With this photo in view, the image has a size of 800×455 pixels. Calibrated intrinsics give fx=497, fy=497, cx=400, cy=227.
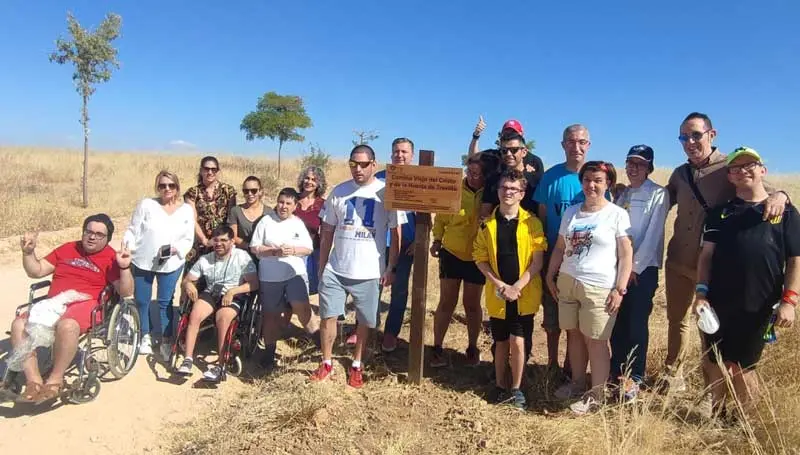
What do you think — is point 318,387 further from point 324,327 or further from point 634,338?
point 634,338

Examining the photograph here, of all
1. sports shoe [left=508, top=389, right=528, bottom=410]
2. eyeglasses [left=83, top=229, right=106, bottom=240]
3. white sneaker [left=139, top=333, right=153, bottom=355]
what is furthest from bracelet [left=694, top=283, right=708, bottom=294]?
white sneaker [left=139, top=333, right=153, bottom=355]

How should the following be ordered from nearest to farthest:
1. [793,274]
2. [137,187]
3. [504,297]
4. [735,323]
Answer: [793,274] → [735,323] → [504,297] → [137,187]

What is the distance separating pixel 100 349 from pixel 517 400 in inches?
133

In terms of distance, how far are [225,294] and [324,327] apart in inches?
38.5

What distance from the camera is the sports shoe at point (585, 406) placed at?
3545 millimetres

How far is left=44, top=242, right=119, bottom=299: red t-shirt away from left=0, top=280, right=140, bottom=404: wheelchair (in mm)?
76

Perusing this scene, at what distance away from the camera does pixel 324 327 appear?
4121mm

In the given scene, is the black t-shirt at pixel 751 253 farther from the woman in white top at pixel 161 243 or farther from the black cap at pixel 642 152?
the woman in white top at pixel 161 243

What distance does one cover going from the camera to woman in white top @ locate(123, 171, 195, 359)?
4598 millimetres

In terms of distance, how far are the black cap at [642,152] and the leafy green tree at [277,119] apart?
64.6ft

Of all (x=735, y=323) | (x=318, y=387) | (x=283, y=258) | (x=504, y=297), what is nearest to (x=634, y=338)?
(x=735, y=323)

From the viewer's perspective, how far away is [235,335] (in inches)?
178

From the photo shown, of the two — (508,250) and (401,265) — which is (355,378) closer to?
(401,265)

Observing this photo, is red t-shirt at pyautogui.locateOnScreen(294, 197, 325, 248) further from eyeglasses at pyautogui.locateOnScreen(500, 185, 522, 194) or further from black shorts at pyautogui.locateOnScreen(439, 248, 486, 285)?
eyeglasses at pyautogui.locateOnScreen(500, 185, 522, 194)
